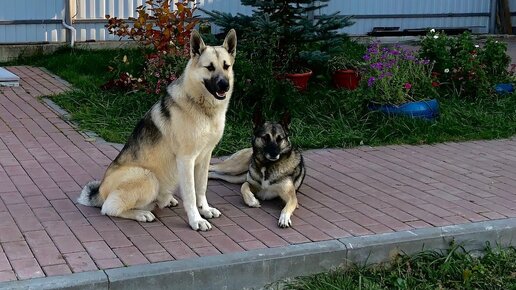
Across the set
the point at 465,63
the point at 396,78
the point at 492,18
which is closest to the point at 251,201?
the point at 396,78

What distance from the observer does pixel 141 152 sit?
584 cm

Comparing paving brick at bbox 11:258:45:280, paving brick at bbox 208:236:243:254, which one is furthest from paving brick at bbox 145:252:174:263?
paving brick at bbox 11:258:45:280

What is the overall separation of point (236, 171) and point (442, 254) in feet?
7.11

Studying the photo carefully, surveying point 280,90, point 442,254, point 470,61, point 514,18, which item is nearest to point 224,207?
point 442,254

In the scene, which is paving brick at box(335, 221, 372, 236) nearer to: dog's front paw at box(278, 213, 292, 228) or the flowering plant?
dog's front paw at box(278, 213, 292, 228)

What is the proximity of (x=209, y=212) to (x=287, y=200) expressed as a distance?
648mm

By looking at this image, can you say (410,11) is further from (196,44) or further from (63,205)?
(63,205)

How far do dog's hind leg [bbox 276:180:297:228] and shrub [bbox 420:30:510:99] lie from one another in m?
4.99

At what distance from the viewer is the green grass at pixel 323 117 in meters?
8.70

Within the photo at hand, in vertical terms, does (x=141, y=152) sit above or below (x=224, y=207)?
above

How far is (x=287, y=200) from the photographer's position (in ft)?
20.1

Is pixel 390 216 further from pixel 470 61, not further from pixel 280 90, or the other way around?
pixel 470 61

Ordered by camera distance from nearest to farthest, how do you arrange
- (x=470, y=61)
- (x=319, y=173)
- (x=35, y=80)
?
(x=319, y=173) < (x=470, y=61) < (x=35, y=80)

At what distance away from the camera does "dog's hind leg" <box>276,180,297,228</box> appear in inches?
227
